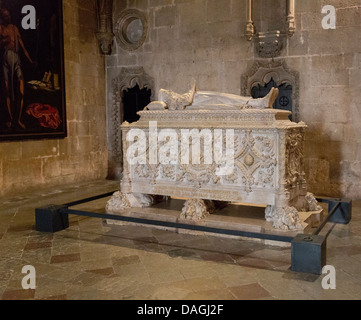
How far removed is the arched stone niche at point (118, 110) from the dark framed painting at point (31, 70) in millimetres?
1251

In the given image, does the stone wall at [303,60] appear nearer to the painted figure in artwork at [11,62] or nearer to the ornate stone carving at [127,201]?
the painted figure in artwork at [11,62]

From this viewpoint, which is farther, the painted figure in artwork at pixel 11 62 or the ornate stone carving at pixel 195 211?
the painted figure in artwork at pixel 11 62

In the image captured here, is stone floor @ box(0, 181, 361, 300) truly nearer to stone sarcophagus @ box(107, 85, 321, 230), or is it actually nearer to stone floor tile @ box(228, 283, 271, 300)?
stone floor tile @ box(228, 283, 271, 300)

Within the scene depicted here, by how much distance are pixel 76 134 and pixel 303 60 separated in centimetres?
447

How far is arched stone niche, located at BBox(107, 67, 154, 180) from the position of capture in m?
8.38

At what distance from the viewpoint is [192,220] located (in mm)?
4508

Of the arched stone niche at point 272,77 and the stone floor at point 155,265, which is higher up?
the arched stone niche at point 272,77

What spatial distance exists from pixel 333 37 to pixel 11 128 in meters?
5.44

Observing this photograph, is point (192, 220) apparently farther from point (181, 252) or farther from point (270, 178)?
point (270, 178)

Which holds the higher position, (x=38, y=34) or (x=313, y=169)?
(x=38, y=34)

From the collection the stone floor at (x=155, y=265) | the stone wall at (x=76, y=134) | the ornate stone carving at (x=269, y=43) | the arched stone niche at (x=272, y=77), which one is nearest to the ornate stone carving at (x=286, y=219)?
the stone floor at (x=155, y=265)

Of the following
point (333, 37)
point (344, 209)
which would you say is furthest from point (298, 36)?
point (344, 209)

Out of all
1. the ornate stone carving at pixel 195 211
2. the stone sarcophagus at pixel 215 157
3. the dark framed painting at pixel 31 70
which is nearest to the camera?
the stone sarcophagus at pixel 215 157

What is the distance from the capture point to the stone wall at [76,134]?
23.0 ft
